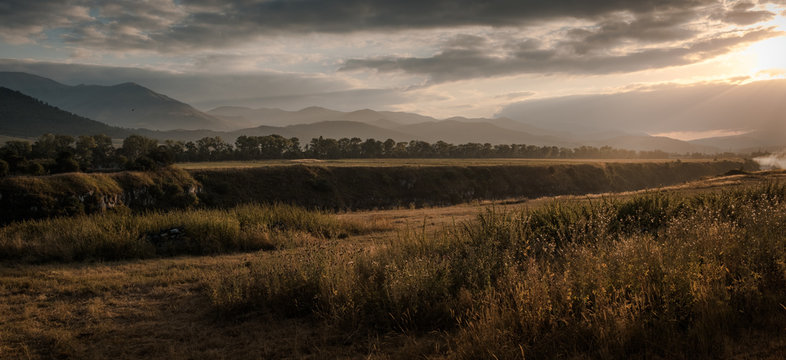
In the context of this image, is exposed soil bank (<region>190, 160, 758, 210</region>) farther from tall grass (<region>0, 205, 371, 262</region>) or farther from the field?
the field

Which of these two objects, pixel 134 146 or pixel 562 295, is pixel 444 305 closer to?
pixel 562 295

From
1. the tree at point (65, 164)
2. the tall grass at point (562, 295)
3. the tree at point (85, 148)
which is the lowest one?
the tall grass at point (562, 295)

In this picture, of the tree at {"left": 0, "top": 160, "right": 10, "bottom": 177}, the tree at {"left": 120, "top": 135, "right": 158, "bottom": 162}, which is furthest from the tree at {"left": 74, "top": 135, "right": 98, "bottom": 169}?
the tree at {"left": 0, "top": 160, "right": 10, "bottom": 177}

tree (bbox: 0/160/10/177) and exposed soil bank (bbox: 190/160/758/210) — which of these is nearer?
tree (bbox: 0/160/10/177)

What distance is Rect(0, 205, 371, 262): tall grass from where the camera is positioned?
12461mm

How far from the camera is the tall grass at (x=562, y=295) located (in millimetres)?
5102

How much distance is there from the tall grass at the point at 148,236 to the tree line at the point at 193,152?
111 feet

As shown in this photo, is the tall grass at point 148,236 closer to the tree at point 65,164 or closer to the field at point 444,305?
the field at point 444,305

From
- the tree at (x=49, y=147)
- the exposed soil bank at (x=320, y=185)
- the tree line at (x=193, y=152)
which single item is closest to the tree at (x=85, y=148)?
the tree line at (x=193, y=152)

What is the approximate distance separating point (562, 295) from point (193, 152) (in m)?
92.3

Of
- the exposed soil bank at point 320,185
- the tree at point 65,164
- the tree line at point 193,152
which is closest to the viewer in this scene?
the exposed soil bank at point 320,185

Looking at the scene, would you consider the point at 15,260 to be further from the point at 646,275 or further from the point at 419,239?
the point at 646,275

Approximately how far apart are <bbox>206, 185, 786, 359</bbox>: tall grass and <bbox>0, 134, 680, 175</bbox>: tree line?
149 feet

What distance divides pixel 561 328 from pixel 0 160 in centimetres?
5071
